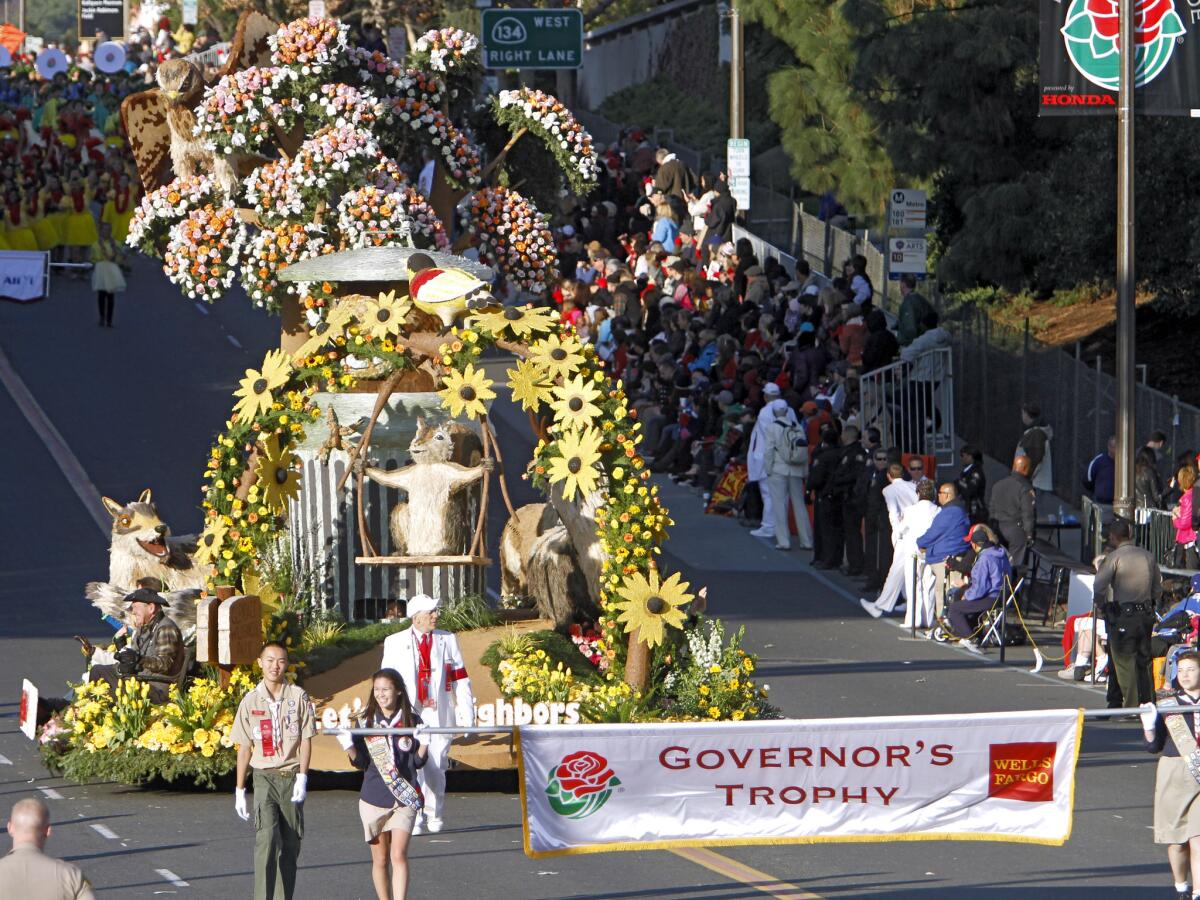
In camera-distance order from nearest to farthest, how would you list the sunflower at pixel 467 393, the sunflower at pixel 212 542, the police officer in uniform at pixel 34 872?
the police officer in uniform at pixel 34 872 → the sunflower at pixel 212 542 → the sunflower at pixel 467 393

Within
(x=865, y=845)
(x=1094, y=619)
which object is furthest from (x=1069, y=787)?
(x=1094, y=619)

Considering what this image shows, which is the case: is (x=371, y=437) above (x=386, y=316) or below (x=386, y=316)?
below

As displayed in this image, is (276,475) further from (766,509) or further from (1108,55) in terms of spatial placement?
(766,509)

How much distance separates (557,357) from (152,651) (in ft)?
11.5

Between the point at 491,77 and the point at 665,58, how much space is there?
4.33 m

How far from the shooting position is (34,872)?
8.48 meters

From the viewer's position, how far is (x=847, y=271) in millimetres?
30938

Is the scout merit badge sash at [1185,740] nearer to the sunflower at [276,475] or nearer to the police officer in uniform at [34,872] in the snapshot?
the police officer in uniform at [34,872]

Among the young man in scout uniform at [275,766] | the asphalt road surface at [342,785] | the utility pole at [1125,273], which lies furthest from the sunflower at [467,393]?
the utility pole at [1125,273]

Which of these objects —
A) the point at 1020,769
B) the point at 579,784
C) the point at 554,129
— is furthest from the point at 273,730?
the point at 554,129

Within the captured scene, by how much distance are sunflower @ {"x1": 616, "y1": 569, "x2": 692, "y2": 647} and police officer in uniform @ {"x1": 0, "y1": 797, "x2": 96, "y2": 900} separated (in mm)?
7269

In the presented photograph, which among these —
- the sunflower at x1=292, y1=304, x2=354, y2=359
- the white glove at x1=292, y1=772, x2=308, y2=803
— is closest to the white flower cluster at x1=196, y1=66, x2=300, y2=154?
the sunflower at x1=292, y1=304, x2=354, y2=359

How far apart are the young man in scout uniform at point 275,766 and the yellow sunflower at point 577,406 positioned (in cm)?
436

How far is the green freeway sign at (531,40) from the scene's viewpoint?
39.9 meters
